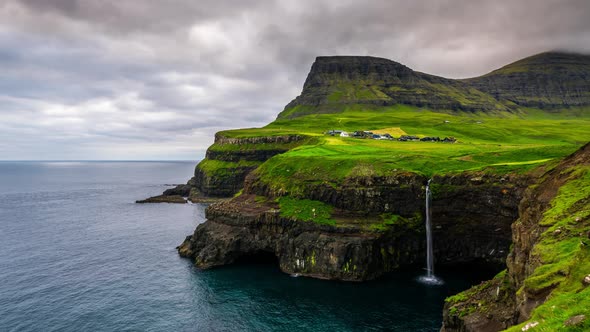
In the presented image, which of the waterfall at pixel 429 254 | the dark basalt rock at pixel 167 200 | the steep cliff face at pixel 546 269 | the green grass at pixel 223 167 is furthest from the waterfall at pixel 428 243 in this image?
the dark basalt rock at pixel 167 200

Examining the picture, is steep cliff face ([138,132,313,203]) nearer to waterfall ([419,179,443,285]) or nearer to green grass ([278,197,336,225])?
green grass ([278,197,336,225])

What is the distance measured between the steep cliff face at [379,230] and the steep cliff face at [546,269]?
23943mm

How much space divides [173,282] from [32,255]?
4176 centimetres

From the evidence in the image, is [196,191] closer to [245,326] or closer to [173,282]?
[173,282]

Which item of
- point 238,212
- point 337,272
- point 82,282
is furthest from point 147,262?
point 337,272

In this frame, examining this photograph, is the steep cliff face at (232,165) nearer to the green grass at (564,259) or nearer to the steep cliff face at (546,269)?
the steep cliff face at (546,269)

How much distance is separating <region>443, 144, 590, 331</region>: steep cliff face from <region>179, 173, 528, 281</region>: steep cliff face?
78.6 ft

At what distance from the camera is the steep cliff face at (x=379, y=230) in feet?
204

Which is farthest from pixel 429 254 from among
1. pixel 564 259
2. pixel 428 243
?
pixel 564 259

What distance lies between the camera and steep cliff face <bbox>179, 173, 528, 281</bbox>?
6231 centimetres

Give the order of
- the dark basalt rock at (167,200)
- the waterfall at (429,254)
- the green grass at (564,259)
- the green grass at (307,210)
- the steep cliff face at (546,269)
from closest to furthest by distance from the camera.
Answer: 1. the green grass at (564,259)
2. the steep cliff face at (546,269)
3. the waterfall at (429,254)
4. the green grass at (307,210)
5. the dark basalt rock at (167,200)

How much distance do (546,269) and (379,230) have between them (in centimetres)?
4146

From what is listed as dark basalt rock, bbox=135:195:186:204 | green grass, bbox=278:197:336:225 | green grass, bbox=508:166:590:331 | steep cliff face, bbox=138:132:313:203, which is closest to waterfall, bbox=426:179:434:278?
green grass, bbox=278:197:336:225

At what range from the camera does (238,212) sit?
79.8 metres
